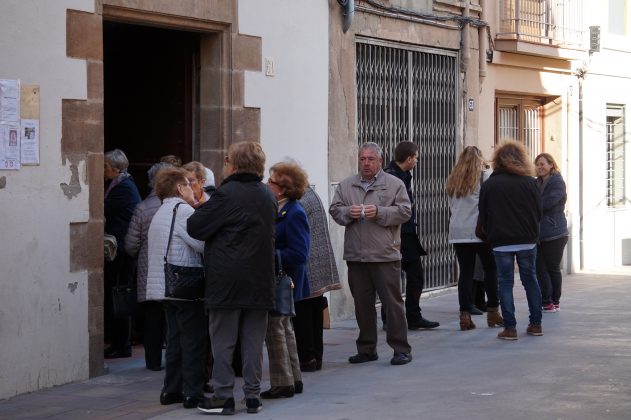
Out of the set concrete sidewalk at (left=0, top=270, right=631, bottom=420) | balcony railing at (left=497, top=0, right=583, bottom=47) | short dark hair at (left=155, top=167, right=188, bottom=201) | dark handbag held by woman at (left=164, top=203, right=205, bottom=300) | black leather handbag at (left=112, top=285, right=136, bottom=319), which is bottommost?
concrete sidewalk at (left=0, top=270, right=631, bottom=420)

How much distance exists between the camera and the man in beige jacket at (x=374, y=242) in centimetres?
1011

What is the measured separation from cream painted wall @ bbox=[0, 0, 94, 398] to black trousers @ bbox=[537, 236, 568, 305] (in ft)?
18.8

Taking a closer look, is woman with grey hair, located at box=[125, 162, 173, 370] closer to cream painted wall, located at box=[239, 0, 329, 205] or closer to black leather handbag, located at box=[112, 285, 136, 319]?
black leather handbag, located at box=[112, 285, 136, 319]

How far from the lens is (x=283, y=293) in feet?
28.5

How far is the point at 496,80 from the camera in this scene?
57.9 feet

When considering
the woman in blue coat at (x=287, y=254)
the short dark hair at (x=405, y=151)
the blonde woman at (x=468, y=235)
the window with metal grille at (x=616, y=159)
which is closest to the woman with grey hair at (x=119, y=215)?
the woman in blue coat at (x=287, y=254)

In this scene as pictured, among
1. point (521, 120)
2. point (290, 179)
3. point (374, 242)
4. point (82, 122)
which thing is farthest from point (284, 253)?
point (521, 120)

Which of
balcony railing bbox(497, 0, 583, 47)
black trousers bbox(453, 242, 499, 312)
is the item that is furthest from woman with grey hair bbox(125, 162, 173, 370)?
balcony railing bbox(497, 0, 583, 47)

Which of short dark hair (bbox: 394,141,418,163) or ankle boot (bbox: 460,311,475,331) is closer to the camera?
short dark hair (bbox: 394,141,418,163)

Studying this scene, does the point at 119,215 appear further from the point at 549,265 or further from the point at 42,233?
the point at 549,265

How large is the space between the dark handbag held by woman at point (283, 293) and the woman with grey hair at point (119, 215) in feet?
7.15

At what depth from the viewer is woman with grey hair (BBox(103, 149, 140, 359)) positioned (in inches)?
414

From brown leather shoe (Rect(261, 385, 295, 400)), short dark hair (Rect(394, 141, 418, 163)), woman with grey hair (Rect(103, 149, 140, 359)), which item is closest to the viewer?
brown leather shoe (Rect(261, 385, 295, 400))

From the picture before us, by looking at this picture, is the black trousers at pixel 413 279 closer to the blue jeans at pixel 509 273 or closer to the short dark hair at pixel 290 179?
the blue jeans at pixel 509 273
